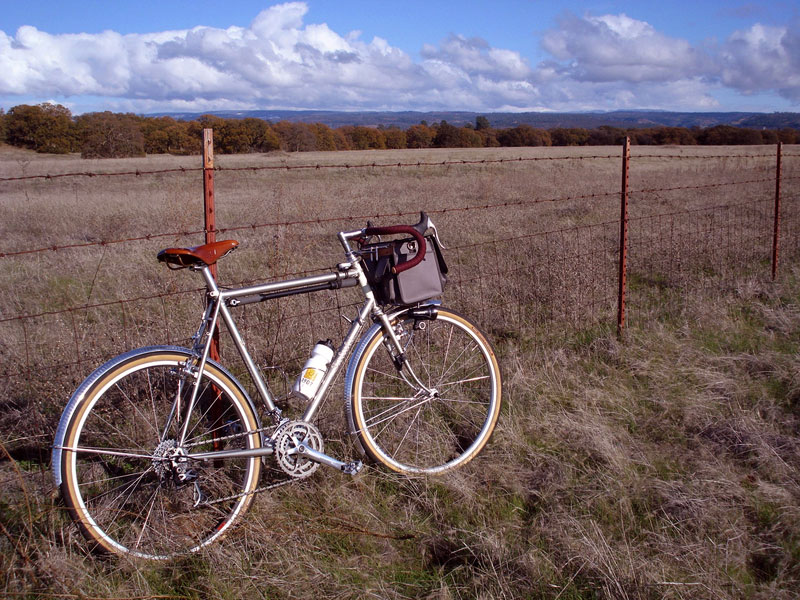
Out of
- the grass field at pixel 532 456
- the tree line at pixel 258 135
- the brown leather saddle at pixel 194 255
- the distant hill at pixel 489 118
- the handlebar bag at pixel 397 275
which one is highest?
the distant hill at pixel 489 118

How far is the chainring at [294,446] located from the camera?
9.94 ft

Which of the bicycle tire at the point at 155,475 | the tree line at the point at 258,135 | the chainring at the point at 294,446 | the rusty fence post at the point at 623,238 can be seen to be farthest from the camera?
the tree line at the point at 258,135

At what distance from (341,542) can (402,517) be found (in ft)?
1.10

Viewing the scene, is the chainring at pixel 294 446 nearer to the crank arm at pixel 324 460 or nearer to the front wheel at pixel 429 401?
the crank arm at pixel 324 460

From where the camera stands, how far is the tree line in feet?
102

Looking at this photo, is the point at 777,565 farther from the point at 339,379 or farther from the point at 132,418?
the point at 132,418

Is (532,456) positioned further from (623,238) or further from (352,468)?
(623,238)

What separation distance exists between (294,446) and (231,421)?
304 millimetres

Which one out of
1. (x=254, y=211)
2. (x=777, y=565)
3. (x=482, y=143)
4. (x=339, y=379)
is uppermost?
(x=482, y=143)

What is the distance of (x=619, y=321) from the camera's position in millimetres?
5668

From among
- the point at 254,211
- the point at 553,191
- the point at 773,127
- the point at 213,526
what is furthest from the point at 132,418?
the point at 773,127

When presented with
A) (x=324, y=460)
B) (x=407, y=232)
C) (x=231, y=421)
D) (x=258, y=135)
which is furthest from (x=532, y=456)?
(x=258, y=135)

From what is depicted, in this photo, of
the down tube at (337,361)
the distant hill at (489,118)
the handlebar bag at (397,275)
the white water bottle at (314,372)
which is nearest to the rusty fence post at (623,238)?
the handlebar bag at (397,275)

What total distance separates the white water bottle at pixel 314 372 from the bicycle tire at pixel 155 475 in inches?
10.0
